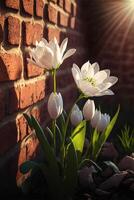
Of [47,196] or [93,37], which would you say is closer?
[47,196]

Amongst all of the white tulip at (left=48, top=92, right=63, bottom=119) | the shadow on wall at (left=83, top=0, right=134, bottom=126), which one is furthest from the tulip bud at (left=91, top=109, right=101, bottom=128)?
the shadow on wall at (left=83, top=0, right=134, bottom=126)

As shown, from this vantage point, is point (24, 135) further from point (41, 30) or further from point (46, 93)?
point (41, 30)

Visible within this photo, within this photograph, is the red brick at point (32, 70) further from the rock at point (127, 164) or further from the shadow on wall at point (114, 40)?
the shadow on wall at point (114, 40)

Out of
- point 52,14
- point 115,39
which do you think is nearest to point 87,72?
point 52,14

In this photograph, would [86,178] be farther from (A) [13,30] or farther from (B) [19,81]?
(A) [13,30]

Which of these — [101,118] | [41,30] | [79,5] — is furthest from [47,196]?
[79,5]
